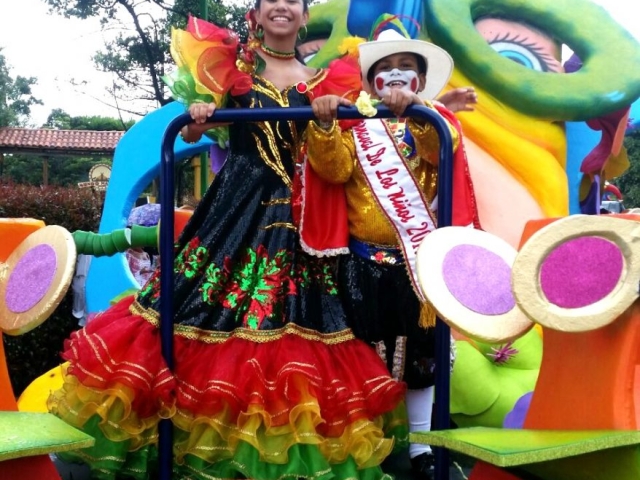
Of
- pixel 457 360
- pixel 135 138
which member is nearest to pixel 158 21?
pixel 135 138

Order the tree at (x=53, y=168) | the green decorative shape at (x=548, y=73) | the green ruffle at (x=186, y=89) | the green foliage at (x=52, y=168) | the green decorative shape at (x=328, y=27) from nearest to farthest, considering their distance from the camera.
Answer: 1. the green ruffle at (x=186, y=89)
2. the green decorative shape at (x=548, y=73)
3. the green decorative shape at (x=328, y=27)
4. the tree at (x=53, y=168)
5. the green foliage at (x=52, y=168)

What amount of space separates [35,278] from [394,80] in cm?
137

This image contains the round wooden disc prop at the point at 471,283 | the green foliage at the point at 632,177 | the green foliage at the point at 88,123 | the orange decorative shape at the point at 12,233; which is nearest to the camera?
the round wooden disc prop at the point at 471,283

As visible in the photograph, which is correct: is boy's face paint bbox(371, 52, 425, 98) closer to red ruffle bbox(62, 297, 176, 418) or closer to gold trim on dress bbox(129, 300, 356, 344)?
gold trim on dress bbox(129, 300, 356, 344)

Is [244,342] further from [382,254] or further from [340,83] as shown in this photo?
[340,83]

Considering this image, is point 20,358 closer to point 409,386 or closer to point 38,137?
point 409,386

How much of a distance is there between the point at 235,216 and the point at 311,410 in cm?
80

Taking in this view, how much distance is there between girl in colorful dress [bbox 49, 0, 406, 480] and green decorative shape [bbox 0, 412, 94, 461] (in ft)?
1.60

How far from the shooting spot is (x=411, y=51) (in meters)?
2.53

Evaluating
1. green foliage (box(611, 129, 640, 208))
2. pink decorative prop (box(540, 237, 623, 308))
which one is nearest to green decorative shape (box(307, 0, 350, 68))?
pink decorative prop (box(540, 237, 623, 308))

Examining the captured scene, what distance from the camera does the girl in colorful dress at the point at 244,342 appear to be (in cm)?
219

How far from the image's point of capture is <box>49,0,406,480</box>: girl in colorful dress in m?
2.19

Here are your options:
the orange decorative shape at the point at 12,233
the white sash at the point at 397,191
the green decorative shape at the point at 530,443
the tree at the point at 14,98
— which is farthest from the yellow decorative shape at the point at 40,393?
the tree at the point at 14,98

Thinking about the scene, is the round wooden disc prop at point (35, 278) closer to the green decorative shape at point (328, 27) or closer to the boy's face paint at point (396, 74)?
the boy's face paint at point (396, 74)
